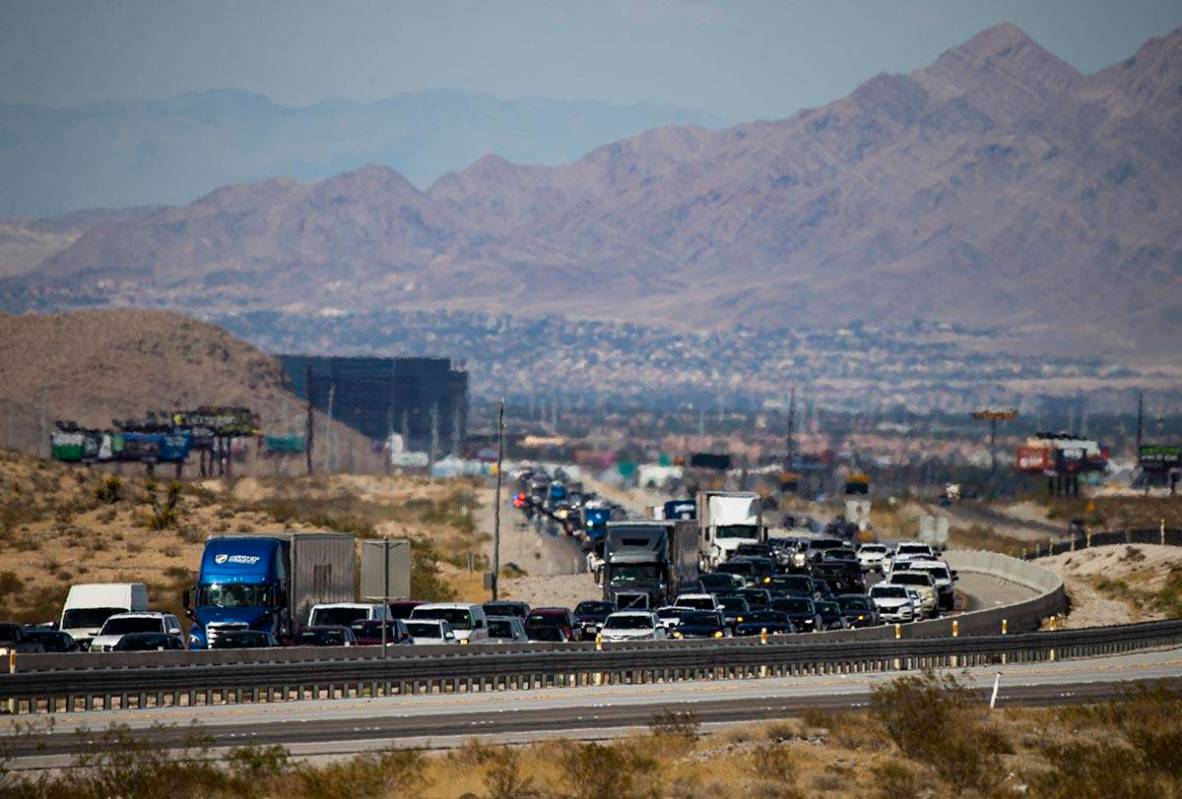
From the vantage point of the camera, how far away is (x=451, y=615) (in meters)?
52.5

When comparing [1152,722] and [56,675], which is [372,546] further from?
[1152,722]

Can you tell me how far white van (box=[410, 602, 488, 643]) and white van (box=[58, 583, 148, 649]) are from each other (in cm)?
649

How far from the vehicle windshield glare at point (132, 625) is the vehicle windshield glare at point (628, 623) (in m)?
10.3

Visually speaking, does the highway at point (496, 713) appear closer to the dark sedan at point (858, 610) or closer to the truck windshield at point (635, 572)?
the dark sedan at point (858, 610)

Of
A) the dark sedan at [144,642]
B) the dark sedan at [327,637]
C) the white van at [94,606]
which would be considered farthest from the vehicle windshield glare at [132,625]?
the dark sedan at [327,637]

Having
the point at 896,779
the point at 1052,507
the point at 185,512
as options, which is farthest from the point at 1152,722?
the point at 1052,507

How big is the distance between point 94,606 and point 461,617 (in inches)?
329

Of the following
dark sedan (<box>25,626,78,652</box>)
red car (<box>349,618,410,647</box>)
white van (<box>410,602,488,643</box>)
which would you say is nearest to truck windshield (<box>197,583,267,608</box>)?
red car (<box>349,618,410,647</box>)

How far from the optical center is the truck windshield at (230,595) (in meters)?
52.1

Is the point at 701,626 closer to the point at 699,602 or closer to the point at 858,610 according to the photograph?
the point at 699,602

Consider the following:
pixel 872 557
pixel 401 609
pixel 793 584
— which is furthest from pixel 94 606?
pixel 872 557

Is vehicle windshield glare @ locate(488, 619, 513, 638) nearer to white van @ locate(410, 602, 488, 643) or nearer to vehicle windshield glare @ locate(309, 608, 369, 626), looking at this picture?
white van @ locate(410, 602, 488, 643)

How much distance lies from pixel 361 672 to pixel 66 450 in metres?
119

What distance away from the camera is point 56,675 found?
122 ft
